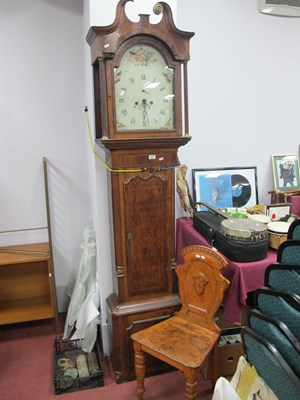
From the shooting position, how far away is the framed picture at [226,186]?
2441 mm

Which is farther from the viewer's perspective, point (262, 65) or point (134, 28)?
→ point (262, 65)

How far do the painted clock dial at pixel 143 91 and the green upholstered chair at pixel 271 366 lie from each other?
3.80 feet

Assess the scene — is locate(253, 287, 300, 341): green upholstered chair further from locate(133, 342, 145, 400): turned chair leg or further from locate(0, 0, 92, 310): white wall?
locate(0, 0, 92, 310): white wall

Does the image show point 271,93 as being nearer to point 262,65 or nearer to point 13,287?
point 262,65

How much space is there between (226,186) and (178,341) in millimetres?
1187

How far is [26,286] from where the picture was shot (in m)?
2.71

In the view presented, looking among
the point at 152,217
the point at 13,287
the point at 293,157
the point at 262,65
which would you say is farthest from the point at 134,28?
the point at 13,287

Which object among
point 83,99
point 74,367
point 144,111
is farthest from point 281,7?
point 74,367

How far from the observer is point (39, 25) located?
93.2 inches

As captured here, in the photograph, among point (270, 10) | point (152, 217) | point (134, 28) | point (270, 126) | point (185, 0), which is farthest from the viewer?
point (270, 126)

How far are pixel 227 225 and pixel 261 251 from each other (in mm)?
215

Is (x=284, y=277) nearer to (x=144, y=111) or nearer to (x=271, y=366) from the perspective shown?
(x=271, y=366)

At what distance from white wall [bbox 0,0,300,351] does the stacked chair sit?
1268 mm

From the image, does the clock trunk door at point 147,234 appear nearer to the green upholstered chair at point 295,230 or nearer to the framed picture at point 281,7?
the green upholstered chair at point 295,230
